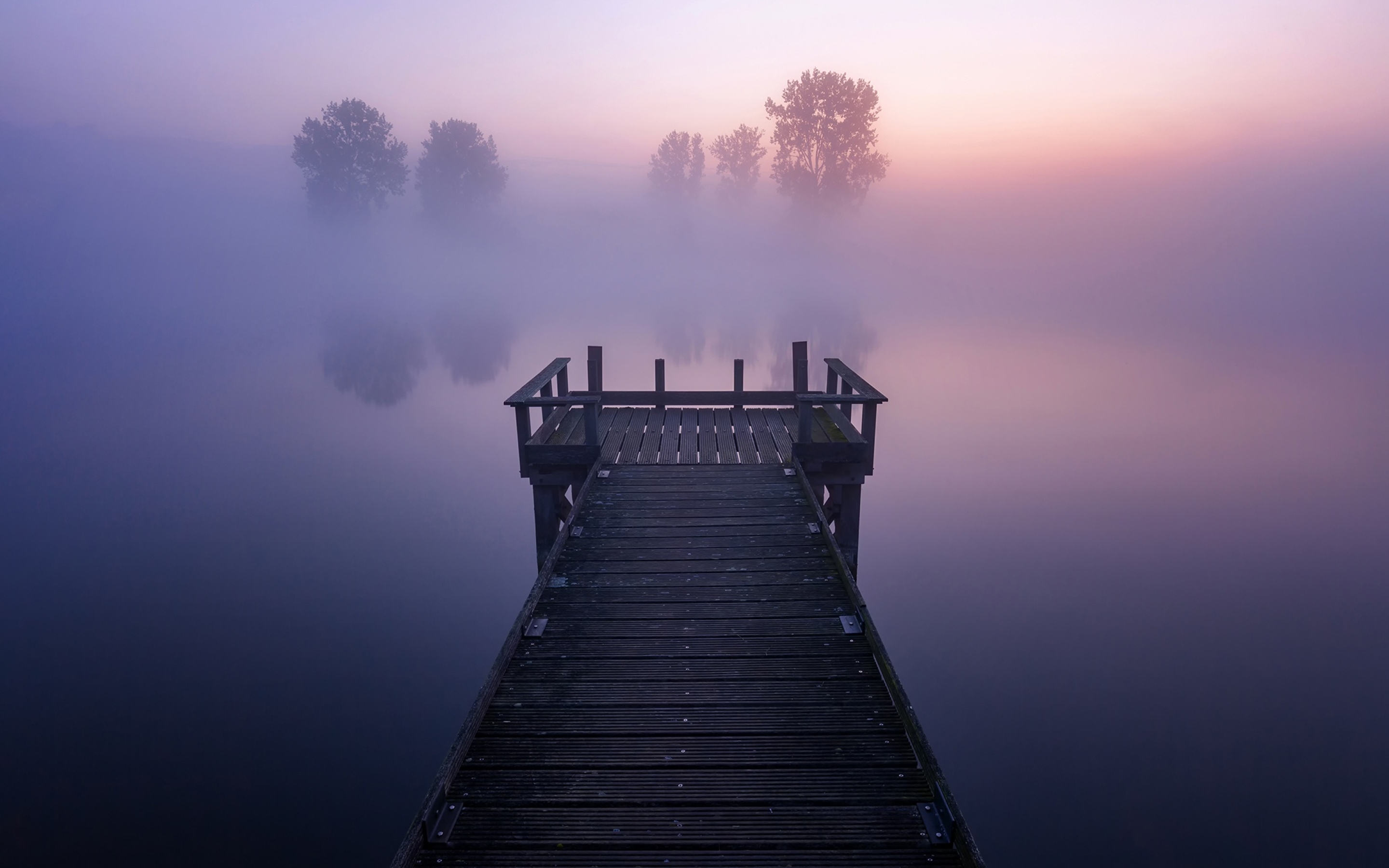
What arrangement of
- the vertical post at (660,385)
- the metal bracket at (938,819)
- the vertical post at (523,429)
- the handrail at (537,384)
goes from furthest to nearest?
the vertical post at (660,385), the vertical post at (523,429), the handrail at (537,384), the metal bracket at (938,819)

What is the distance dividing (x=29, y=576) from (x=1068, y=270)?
3998 inches

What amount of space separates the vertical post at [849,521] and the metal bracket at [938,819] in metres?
6.09

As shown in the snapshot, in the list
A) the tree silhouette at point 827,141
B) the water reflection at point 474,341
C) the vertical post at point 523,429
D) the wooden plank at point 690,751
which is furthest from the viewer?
the tree silhouette at point 827,141

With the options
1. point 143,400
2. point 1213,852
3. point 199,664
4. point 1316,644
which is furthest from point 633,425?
point 143,400

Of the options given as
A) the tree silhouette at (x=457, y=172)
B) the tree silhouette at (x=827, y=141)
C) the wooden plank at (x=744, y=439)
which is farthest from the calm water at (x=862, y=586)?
the tree silhouette at (x=457, y=172)

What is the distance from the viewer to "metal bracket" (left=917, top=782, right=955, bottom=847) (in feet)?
11.4

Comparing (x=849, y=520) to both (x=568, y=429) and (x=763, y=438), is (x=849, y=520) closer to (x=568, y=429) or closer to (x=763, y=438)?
(x=763, y=438)

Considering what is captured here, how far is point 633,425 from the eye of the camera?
1115 cm

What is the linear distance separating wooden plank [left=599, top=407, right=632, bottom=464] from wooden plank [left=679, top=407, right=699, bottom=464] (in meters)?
0.88

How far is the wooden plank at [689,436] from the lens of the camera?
32.4 feet

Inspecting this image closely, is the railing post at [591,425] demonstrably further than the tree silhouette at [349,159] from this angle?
No

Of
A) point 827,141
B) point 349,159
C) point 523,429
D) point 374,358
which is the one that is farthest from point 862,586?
point 349,159

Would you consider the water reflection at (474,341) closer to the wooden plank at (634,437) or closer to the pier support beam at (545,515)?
the wooden plank at (634,437)

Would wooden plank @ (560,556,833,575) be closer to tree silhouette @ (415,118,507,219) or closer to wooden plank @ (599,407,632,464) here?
wooden plank @ (599,407,632,464)
